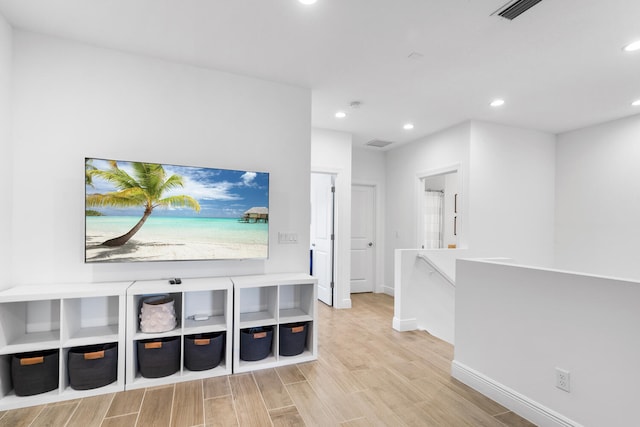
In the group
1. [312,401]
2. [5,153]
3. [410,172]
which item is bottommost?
[312,401]

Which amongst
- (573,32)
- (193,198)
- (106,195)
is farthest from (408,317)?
(106,195)

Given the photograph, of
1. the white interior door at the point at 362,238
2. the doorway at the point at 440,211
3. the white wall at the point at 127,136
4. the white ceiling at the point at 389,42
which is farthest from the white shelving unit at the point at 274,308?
the doorway at the point at 440,211

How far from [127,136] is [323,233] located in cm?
310

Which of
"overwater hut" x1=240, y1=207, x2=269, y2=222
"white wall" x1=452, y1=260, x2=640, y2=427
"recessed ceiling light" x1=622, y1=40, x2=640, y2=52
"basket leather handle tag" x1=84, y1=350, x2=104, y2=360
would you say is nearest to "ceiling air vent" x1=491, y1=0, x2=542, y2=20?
"recessed ceiling light" x1=622, y1=40, x2=640, y2=52

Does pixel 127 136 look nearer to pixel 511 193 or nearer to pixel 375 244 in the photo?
pixel 375 244

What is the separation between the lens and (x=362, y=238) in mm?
5910

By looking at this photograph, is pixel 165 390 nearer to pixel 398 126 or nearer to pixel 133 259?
pixel 133 259

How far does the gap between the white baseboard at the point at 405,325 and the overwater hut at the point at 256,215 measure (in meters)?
2.04

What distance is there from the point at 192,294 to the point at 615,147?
5376 mm

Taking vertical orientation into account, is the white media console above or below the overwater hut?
below

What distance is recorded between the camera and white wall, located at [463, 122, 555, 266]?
4.37m

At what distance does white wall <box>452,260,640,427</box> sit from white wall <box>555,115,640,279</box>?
9.86ft

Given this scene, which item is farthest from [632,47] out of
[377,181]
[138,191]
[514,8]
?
[138,191]

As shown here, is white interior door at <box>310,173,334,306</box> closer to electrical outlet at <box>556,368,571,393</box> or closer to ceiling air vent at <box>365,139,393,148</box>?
ceiling air vent at <box>365,139,393,148</box>
